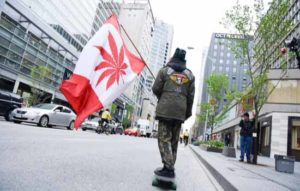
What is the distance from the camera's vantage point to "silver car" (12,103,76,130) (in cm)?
1537

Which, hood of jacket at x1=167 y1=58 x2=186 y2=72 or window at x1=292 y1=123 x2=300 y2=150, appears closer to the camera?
hood of jacket at x1=167 y1=58 x2=186 y2=72

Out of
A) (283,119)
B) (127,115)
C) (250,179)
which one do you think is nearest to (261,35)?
(250,179)

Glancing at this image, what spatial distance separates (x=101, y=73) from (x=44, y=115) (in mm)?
11887

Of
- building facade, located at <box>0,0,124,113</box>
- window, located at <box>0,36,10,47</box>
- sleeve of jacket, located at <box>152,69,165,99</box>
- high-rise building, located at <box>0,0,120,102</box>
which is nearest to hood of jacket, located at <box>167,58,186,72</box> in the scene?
sleeve of jacket, located at <box>152,69,165,99</box>

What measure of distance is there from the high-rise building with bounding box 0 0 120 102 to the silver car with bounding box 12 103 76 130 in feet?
62.8

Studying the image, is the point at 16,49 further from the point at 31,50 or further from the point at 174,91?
the point at 174,91

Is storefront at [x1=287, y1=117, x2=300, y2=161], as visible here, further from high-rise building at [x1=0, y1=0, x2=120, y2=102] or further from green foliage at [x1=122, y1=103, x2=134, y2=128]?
green foliage at [x1=122, y1=103, x2=134, y2=128]

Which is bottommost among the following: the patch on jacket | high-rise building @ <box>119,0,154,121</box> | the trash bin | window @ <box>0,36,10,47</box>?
the trash bin

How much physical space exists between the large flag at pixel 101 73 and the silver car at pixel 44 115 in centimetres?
1125

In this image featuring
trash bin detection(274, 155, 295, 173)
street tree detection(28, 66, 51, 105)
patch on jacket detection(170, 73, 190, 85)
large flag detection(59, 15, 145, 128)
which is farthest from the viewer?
street tree detection(28, 66, 51, 105)

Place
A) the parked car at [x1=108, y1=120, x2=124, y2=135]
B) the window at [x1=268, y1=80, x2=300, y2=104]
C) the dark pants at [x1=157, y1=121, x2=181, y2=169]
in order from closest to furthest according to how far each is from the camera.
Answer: the dark pants at [x1=157, y1=121, x2=181, y2=169], the window at [x1=268, y1=80, x2=300, y2=104], the parked car at [x1=108, y1=120, x2=124, y2=135]

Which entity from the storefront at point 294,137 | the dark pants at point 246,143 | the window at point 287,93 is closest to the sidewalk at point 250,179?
the dark pants at point 246,143

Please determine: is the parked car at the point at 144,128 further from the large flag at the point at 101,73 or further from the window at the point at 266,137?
the large flag at the point at 101,73

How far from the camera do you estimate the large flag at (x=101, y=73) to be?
4949mm
